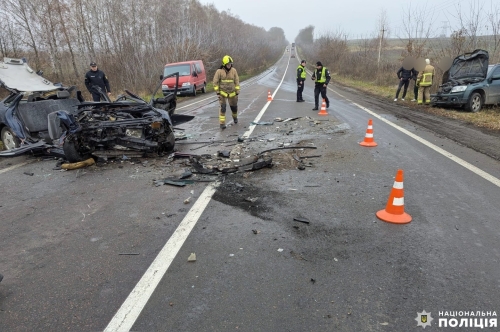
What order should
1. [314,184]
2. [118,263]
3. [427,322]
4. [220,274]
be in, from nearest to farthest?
1. [427,322]
2. [220,274]
3. [118,263]
4. [314,184]

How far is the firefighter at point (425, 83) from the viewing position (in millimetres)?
13305

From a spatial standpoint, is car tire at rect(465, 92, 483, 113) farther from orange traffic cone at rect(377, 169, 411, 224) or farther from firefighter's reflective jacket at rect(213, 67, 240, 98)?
orange traffic cone at rect(377, 169, 411, 224)

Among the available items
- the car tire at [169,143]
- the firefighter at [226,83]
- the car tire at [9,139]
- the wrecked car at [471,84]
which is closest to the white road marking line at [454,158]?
the wrecked car at [471,84]

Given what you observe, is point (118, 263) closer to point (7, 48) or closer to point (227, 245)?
point (227, 245)

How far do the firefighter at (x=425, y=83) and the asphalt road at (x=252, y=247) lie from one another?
8810 millimetres

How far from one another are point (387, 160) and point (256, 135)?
3.32 m

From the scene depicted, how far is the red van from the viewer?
18.4 meters

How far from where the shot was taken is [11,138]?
7145 mm

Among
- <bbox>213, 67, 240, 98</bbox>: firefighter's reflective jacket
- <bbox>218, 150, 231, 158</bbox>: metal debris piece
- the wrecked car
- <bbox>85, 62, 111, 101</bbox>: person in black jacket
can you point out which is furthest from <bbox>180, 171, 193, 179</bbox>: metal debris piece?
the wrecked car

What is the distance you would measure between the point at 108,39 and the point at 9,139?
27132mm

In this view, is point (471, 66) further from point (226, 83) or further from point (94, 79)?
point (94, 79)

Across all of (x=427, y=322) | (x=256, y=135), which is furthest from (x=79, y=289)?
(x=256, y=135)

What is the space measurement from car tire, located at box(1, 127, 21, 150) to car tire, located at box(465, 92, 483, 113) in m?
13.3

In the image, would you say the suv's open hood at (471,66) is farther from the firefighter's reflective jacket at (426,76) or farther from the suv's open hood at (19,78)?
the suv's open hood at (19,78)
